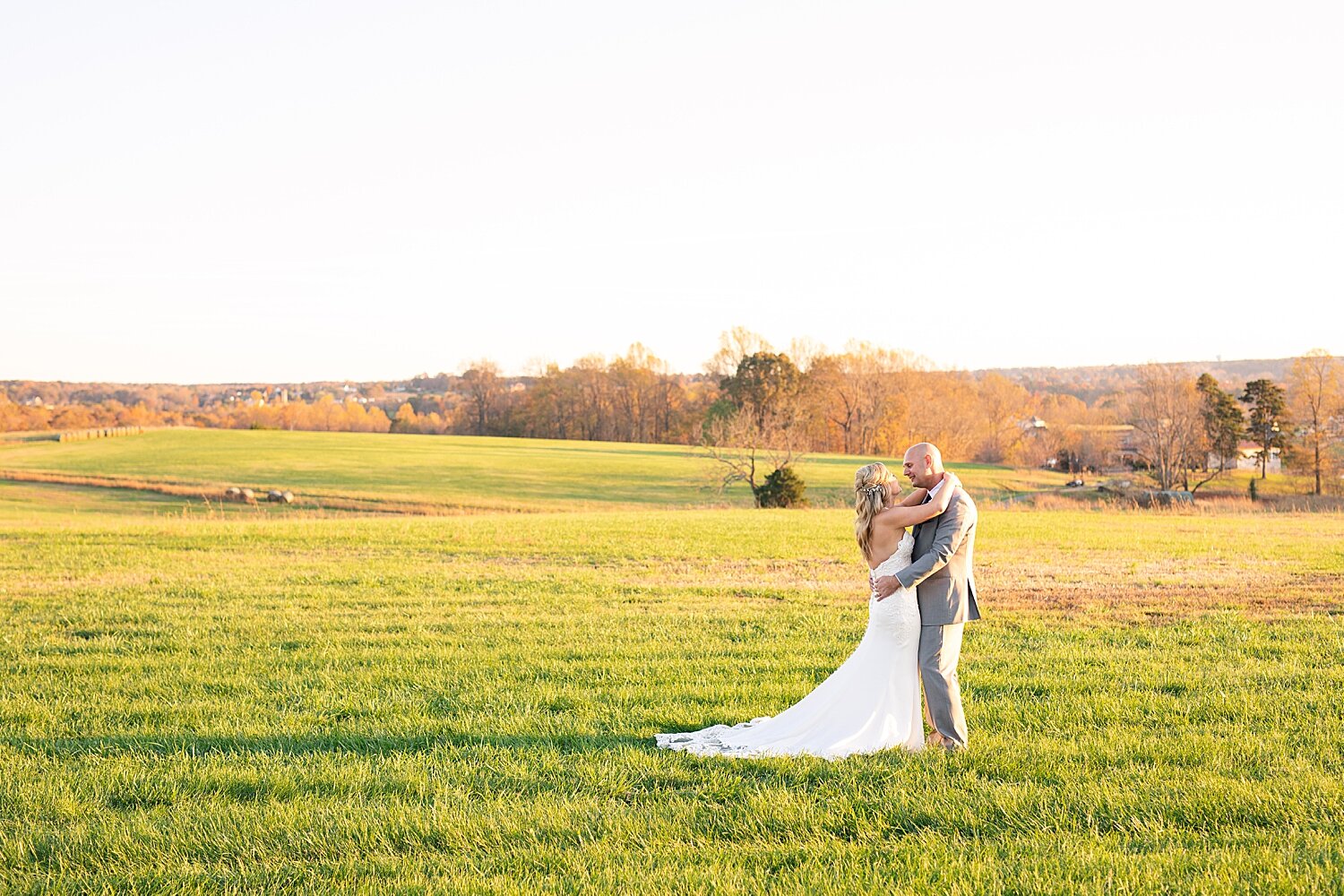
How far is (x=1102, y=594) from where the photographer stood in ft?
44.7

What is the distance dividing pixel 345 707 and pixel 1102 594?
34.2 ft

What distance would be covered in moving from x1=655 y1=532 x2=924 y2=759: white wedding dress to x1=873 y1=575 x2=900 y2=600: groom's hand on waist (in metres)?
0.04

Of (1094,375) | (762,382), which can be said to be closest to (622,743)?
(762,382)

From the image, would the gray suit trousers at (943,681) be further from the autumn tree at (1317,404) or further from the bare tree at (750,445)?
the autumn tree at (1317,404)

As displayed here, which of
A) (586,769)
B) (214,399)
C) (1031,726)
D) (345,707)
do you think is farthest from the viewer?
(214,399)

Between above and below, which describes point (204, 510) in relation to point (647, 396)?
below

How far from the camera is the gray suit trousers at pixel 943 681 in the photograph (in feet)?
21.5

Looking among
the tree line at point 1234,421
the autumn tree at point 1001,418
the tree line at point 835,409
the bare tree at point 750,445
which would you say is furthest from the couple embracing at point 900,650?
the autumn tree at point 1001,418

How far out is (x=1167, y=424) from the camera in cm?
6244

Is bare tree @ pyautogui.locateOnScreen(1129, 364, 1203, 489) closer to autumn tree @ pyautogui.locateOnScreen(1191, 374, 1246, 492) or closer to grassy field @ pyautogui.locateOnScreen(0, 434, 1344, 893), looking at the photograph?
autumn tree @ pyautogui.locateOnScreen(1191, 374, 1246, 492)

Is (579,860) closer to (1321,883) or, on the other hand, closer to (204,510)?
(1321,883)

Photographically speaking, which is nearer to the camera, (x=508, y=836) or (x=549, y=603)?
(x=508, y=836)

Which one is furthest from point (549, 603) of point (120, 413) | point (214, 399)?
point (214, 399)

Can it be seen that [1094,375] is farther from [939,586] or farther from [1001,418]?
[939,586]
